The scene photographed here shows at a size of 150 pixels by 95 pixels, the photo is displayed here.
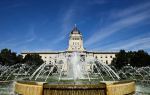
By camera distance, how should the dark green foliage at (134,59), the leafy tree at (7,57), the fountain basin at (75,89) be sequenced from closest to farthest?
1. the fountain basin at (75,89)
2. the dark green foliage at (134,59)
3. the leafy tree at (7,57)

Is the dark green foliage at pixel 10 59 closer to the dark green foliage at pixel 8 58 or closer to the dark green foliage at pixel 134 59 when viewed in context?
the dark green foliage at pixel 8 58

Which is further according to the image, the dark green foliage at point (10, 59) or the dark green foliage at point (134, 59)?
the dark green foliage at point (10, 59)

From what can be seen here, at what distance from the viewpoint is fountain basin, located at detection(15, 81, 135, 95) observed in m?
8.83

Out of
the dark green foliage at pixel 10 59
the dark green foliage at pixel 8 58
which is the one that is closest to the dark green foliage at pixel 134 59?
the dark green foliage at pixel 10 59

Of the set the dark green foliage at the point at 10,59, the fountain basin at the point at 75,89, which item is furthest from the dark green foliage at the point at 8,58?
the fountain basin at the point at 75,89

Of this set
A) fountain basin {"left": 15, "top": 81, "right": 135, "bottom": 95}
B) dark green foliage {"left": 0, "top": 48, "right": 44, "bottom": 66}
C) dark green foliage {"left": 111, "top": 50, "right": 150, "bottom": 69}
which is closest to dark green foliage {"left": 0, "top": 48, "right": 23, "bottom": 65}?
dark green foliage {"left": 0, "top": 48, "right": 44, "bottom": 66}

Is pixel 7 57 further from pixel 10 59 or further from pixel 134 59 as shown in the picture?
pixel 134 59

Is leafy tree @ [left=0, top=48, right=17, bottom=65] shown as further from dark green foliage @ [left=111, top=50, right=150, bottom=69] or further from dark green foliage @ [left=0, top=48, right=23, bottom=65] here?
dark green foliage @ [left=111, top=50, right=150, bottom=69]

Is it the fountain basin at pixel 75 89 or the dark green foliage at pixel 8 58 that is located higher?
the dark green foliage at pixel 8 58

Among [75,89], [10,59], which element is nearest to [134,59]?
[10,59]

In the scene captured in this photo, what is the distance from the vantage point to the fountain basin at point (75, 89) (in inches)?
348

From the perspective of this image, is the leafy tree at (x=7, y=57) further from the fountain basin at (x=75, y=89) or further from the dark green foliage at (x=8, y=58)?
the fountain basin at (x=75, y=89)

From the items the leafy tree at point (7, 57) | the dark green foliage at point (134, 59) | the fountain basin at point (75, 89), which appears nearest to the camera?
the fountain basin at point (75, 89)

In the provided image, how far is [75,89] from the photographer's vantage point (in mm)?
8820
